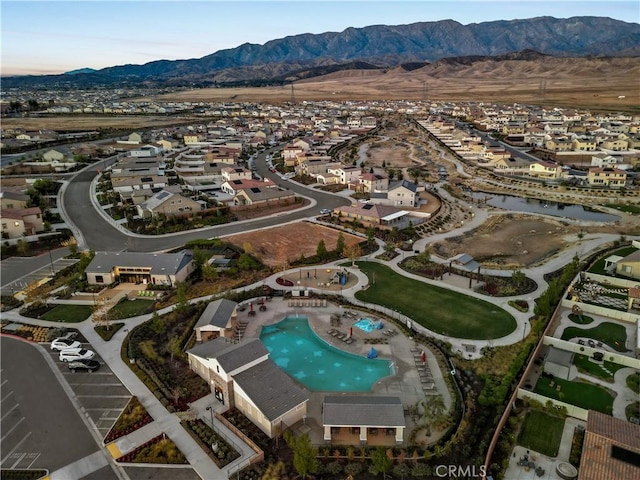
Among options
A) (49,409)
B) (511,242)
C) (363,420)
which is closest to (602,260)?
(511,242)

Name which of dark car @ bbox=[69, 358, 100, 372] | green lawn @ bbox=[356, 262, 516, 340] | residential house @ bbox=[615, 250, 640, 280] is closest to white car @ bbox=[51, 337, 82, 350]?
dark car @ bbox=[69, 358, 100, 372]

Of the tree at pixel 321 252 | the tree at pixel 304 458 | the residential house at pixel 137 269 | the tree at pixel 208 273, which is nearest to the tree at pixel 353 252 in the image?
the tree at pixel 321 252

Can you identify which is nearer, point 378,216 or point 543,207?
point 378,216

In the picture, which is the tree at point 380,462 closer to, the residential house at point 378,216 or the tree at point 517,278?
the tree at point 517,278

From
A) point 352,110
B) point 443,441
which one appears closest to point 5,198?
point 443,441

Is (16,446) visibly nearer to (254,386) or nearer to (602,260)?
(254,386)

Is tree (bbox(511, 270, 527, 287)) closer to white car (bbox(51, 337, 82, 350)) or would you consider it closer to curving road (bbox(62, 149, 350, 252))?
curving road (bbox(62, 149, 350, 252))

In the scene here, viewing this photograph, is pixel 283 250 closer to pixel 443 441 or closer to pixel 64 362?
pixel 64 362
